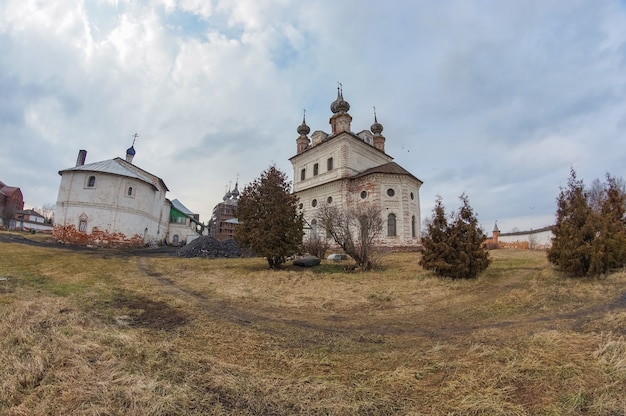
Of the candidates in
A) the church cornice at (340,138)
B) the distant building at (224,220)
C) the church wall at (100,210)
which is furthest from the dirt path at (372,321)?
the distant building at (224,220)

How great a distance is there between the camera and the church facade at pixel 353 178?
2831cm

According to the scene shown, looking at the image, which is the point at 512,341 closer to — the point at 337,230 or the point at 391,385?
the point at 391,385

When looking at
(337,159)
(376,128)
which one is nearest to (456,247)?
(337,159)

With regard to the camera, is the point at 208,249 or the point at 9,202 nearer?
the point at 208,249

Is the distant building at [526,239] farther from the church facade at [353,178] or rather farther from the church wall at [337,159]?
the church wall at [337,159]

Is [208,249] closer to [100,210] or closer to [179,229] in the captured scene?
[100,210]

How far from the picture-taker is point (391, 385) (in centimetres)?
370

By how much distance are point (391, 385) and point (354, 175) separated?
28513mm

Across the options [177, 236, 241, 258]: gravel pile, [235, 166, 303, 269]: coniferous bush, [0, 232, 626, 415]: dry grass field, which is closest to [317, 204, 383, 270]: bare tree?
[235, 166, 303, 269]: coniferous bush

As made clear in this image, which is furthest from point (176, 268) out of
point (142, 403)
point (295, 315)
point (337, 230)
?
point (142, 403)

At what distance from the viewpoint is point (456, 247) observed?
12.7m

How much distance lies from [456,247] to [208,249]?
16.3 m

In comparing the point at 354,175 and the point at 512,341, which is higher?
the point at 354,175

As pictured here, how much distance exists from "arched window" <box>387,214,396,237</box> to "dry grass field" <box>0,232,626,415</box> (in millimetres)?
18110
